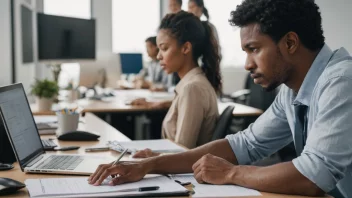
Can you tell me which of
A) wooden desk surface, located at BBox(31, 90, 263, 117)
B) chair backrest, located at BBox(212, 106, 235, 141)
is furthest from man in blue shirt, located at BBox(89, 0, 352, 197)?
wooden desk surface, located at BBox(31, 90, 263, 117)

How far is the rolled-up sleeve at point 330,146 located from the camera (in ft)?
4.09

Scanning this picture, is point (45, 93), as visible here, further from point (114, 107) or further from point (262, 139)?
point (262, 139)

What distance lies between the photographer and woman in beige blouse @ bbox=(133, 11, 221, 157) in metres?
2.41

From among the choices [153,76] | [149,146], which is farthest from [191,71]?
[153,76]

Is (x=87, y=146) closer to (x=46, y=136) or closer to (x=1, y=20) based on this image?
(x=46, y=136)

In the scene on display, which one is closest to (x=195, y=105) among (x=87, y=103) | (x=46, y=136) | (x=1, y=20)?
(x=46, y=136)

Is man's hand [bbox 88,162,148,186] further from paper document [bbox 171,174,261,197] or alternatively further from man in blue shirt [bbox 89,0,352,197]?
paper document [bbox 171,174,261,197]

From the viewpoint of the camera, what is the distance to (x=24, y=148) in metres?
1.65

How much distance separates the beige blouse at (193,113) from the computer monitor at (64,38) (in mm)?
1940

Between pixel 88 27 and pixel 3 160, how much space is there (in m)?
3.15

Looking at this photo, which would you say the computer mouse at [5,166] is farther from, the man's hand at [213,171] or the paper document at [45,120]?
the paper document at [45,120]

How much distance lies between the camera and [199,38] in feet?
8.50

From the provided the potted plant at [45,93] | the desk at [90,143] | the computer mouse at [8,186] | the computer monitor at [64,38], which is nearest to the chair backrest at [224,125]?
the desk at [90,143]

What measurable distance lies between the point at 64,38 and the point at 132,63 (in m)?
2.81
